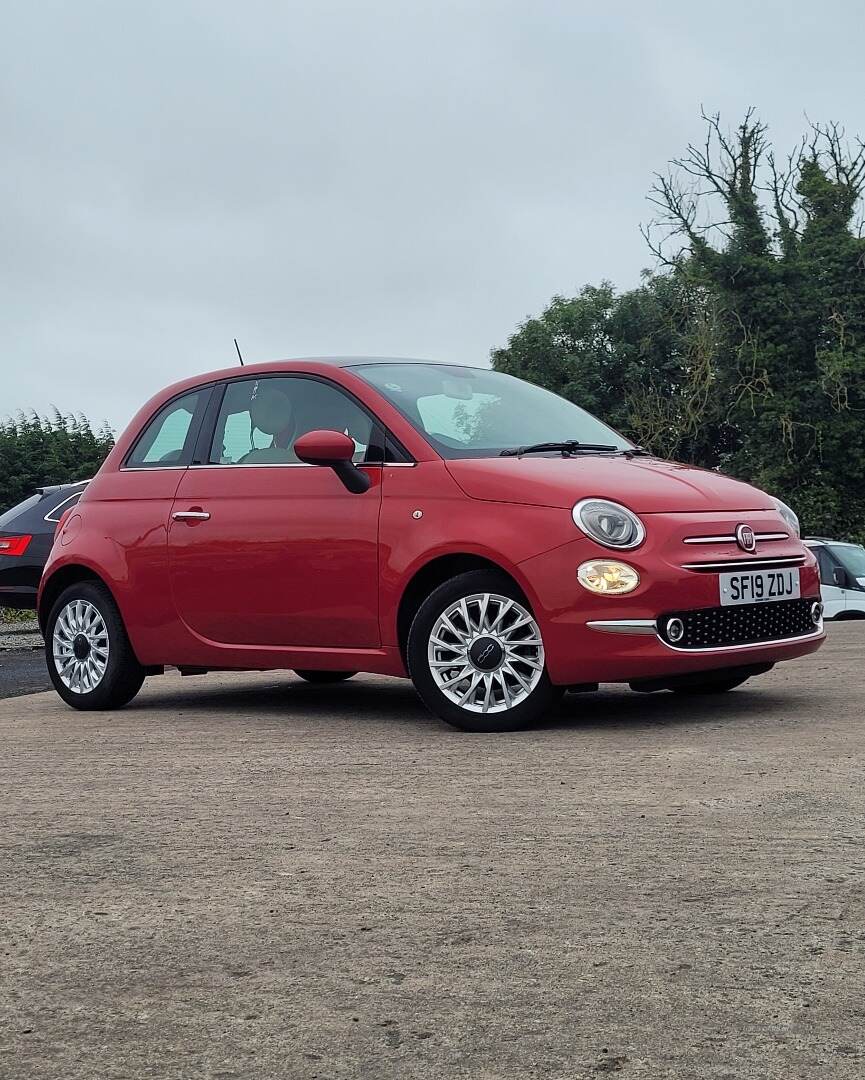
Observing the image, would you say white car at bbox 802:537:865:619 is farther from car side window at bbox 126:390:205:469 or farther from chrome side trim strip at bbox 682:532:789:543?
chrome side trim strip at bbox 682:532:789:543

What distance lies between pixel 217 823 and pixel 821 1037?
2570 mm

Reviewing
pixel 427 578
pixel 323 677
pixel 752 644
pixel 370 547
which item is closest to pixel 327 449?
pixel 370 547

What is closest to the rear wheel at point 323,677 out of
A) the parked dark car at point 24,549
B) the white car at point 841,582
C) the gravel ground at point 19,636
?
the gravel ground at point 19,636

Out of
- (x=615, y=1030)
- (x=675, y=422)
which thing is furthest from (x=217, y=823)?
(x=675, y=422)

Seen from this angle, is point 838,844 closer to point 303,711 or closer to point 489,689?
point 489,689

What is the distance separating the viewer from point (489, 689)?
7023mm

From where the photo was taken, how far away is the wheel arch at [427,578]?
7.20 metres

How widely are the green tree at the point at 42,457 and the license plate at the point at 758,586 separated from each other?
149ft

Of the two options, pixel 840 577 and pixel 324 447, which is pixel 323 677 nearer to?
pixel 324 447

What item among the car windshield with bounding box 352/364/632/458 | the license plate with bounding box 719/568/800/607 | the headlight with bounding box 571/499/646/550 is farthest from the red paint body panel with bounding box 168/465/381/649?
the license plate with bounding box 719/568/800/607

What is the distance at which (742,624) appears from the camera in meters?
7.11

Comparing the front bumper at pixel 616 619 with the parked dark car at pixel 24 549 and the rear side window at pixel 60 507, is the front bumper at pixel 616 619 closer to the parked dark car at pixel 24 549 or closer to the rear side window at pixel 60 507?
the parked dark car at pixel 24 549

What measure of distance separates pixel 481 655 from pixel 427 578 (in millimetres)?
551

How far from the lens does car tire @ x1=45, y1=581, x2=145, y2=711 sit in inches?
340
